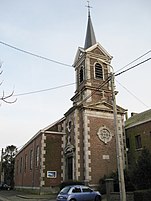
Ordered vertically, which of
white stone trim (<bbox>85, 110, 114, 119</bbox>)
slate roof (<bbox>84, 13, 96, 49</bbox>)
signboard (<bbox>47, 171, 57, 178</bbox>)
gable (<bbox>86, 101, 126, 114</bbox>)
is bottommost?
signboard (<bbox>47, 171, 57, 178</bbox>)

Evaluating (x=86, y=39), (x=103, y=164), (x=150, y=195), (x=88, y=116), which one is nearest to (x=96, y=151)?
(x=103, y=164)

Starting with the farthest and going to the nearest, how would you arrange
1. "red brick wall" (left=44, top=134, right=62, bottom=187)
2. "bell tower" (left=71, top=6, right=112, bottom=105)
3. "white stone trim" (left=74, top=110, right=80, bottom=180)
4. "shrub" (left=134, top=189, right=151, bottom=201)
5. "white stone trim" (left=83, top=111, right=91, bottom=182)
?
"bell tower" (left=71, top=6, right=112, bottom=105) → "red brick wall" (left=44, top=134, right=62, bottom=187) → "white stone trim" (left=74, top=110, right=80, bottom=180) → "white stone trim" (left=83, top=111, right=91, bottom=182) → "shrub" (left=134, top=189, right=151, bottom=201)

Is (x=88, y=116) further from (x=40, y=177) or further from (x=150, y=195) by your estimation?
(x=150, y=195)

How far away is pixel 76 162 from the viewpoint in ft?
80.1

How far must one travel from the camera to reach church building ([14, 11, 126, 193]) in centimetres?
2457

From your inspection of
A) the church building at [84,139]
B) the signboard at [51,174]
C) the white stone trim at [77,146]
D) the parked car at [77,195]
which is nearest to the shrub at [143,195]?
the parked car at [77,195]

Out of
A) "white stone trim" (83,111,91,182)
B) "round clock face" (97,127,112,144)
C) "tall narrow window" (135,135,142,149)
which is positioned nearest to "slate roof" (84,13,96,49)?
"white stone trim" (83,111,91,182)

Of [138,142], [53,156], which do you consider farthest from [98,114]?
[53,156]

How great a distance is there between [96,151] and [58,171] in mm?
5029

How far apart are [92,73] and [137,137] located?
8931mm

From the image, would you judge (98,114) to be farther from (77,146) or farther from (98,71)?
(98,71)

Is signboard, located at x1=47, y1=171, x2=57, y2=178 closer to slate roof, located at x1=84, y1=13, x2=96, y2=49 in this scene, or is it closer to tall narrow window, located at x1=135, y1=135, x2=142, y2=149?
tall narrow window, located at x1=135, y1=135, x2=142, y2=149

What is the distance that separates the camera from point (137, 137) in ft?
88.4

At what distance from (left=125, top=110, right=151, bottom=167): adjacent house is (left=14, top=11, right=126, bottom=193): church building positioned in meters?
1.23
